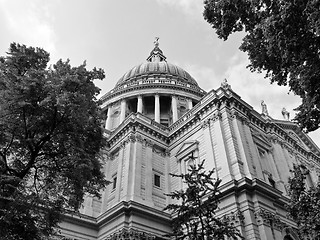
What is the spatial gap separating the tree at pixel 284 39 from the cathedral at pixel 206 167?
754 centimetres

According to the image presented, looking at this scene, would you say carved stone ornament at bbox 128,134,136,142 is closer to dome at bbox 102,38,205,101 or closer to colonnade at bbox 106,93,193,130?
colonnade at bbox 106,93,193,130

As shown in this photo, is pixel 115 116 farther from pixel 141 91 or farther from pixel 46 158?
pixel 46 158

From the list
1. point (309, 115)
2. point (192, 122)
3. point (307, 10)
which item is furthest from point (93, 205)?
point (307, 10)

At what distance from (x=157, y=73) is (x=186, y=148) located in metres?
24.3

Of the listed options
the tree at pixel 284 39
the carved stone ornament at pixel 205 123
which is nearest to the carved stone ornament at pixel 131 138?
the carved stone ornament at pixel 205 123

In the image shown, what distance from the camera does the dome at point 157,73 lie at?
45.6m

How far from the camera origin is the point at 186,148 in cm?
2448

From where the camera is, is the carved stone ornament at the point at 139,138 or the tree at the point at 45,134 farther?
the carved stone ornament at the point at 139,138

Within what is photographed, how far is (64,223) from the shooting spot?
2002 cm

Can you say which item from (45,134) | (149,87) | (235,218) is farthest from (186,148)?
(149,87)

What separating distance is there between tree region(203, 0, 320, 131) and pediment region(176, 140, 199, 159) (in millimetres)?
13235

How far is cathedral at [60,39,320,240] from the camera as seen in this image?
18.0 m

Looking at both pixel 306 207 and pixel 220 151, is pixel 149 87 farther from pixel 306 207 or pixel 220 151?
pixel 306 207

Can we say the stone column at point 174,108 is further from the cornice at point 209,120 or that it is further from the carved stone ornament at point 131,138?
the carved stone ornament at point 131,138
